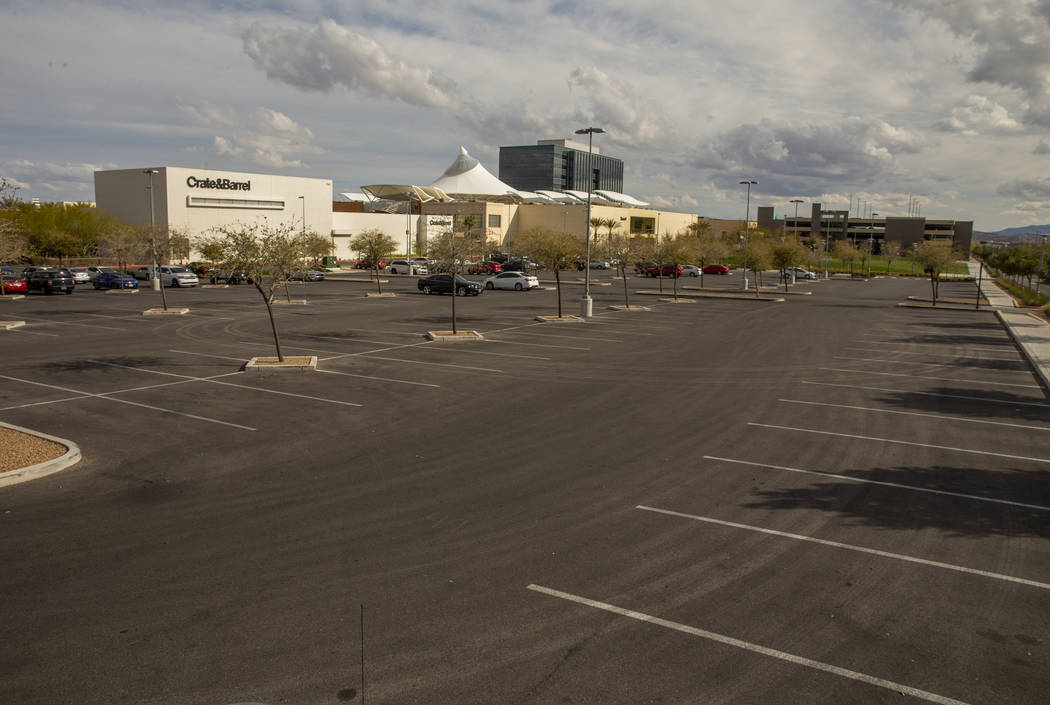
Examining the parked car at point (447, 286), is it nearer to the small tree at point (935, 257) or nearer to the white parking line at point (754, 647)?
the small tree at point (935, 257)

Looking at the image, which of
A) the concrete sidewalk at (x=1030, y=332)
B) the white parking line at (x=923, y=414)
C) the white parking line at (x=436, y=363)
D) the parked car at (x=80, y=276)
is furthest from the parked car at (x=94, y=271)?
the concrete sidewalk at (x=1030, y=332)

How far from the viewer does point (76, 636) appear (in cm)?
580

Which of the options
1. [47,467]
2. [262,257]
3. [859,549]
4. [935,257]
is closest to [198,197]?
[262,257]

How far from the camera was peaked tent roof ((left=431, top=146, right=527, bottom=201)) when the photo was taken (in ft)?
422

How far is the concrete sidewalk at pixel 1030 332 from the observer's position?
822 inches

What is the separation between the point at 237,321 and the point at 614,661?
27603 mm

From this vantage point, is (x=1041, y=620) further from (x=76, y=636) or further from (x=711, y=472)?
(x=76, y=636)

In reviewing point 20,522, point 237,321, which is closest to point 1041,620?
point 20,522

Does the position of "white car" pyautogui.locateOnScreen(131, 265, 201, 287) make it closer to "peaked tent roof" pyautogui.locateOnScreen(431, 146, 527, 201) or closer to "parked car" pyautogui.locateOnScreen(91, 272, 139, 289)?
"parked car" pyautogui.locateOnScreen(91, 272, 139, 289)

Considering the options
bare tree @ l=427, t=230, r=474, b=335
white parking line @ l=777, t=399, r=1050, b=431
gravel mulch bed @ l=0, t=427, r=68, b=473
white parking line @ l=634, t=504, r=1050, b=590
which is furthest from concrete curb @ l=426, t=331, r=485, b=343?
white parking line @ l=634, t=504, r=1050, b=590

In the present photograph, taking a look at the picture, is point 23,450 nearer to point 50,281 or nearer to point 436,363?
point 436,363

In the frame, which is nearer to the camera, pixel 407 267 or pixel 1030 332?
pixel 1030 332

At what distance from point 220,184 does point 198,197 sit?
10.4ft

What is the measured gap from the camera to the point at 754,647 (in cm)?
581
